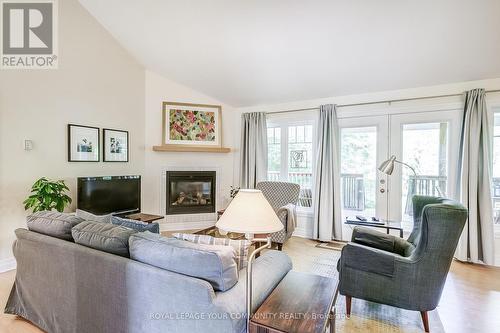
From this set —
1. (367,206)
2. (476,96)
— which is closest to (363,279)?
(367,206)

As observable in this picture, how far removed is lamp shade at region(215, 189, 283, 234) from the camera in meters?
1.31

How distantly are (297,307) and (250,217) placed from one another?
0.51 m

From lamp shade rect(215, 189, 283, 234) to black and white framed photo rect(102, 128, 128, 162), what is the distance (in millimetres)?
3485

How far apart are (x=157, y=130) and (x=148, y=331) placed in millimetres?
3912

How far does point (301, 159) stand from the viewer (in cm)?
475

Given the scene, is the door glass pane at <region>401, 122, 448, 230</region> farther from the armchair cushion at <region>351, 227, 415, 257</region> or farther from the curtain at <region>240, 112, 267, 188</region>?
the curtain at <region>240, 112, 267, 188</region>

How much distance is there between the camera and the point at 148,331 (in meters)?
1.41

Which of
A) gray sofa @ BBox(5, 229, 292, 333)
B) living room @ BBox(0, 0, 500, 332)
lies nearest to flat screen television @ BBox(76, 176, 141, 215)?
living room @ BBox(0, 0, 500, 332)

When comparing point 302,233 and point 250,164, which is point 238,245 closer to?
point 302,233

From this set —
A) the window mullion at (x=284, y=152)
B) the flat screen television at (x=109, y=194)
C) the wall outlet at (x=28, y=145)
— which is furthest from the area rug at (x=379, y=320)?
the wall outlet at (x=28, y=145)

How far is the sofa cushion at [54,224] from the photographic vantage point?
1867 mm

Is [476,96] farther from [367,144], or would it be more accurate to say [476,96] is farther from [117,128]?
[117,128]

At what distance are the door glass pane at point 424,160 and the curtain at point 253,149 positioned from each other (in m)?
2.28

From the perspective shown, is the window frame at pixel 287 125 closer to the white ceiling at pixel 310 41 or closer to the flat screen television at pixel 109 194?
the white ceiling at pixel 310 41
